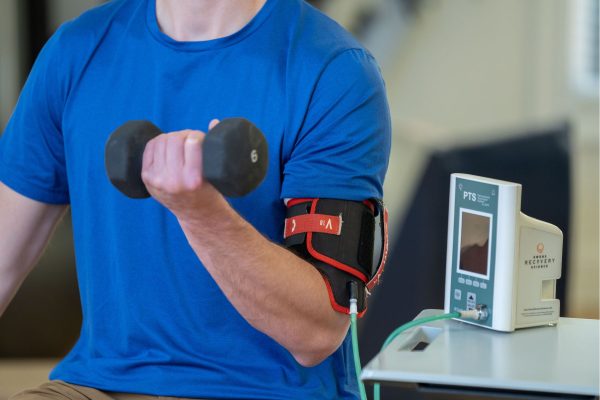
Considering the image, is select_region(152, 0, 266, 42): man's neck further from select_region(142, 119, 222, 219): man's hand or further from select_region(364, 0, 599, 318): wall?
select_region(364, 0, 599, 318): wall

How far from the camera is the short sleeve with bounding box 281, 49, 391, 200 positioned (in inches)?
49.7

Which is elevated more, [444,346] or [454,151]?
[444,346]

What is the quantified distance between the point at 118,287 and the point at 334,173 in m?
0.32

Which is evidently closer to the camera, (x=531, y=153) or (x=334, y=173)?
(x=334, y=173)

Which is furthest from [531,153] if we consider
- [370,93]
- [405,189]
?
[370,93]

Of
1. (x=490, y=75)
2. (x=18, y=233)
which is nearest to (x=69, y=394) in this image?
(x=18, y=233)

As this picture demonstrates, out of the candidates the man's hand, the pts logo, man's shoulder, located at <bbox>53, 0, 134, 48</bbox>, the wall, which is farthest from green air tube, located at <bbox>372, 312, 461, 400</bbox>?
the wall

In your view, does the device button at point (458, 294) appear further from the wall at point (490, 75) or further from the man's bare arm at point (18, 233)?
the wall at point (490, 75)

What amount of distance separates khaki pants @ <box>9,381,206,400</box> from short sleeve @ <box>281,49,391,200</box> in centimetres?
32

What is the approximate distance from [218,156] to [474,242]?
0.48 m

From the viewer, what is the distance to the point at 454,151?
3340 millimetres

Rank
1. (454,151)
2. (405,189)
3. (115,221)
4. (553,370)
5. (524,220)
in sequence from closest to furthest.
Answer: (553,370)
(524,220)
(115,221)
(454,151)
(405,189)

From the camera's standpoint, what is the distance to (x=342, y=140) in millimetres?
1280

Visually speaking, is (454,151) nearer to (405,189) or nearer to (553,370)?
(405,189)
